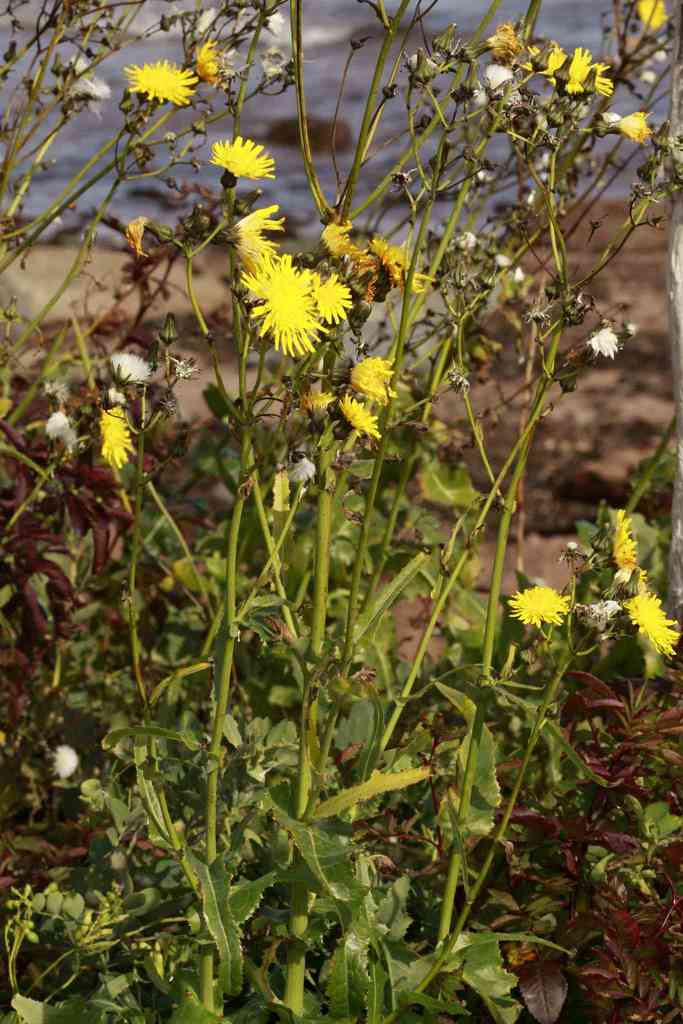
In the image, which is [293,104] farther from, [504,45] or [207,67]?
[504,45]

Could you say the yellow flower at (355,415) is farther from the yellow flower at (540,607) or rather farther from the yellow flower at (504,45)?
the yellow flower at (504,45)

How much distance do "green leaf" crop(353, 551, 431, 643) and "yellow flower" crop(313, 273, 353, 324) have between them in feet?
1.31

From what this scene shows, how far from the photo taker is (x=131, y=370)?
5.59 ft

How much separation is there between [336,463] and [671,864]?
0.78 m

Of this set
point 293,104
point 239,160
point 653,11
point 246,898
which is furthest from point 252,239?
point 293,104

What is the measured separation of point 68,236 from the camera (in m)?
8.34

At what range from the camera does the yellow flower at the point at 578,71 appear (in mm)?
1624

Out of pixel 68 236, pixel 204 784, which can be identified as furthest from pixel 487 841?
pixel 68 236

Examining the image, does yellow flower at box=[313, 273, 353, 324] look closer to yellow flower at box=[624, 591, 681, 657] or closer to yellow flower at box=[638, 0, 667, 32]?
yellow flower at box=[624, 591, 681, 657]

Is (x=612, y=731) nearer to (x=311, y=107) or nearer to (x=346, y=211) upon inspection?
(x=346, y=211)

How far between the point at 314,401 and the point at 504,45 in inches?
21.3

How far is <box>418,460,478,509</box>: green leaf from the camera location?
3316 mm

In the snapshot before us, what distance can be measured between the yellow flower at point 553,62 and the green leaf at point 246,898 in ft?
3.57

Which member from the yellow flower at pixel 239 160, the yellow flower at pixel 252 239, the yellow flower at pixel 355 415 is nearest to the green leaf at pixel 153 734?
the yellow flower at pixel 355 415
